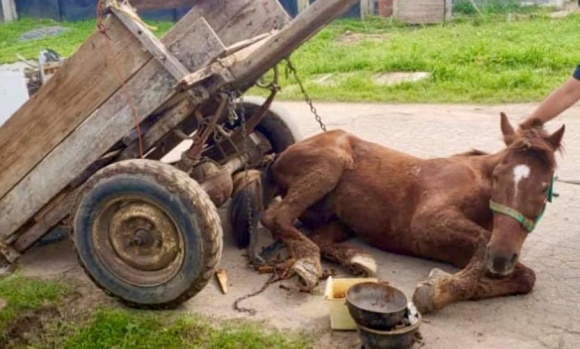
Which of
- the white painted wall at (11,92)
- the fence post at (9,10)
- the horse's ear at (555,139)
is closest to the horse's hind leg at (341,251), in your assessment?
the horse's ear at (555,139)

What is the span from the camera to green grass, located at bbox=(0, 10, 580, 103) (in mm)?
10422

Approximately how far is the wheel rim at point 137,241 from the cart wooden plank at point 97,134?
451mm

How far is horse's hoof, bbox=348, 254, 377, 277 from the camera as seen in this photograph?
468 cm

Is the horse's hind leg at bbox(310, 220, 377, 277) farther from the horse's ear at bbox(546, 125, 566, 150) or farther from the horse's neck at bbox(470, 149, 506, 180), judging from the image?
the horse's ear at bbox(546, 125, 566, 150)

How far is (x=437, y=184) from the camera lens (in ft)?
15.9

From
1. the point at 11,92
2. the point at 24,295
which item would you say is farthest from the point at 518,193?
the point at 11,92

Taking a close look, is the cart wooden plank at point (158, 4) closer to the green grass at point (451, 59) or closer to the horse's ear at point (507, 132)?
the horse's ear at point (507, 132)

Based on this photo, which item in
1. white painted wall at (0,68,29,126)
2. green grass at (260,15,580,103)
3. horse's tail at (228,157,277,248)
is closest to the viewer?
horse's tail at (228,157,277,248)

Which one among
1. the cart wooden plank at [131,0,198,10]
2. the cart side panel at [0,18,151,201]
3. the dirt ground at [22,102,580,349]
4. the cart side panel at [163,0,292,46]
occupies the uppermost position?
the cart wooden plank at [131,0,198,10]

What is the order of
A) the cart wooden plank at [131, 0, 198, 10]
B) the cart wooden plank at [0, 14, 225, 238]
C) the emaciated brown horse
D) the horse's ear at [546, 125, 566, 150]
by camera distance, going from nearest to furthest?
1. the emaciated brown horse
2. the horse's ear at [546, 125, 566, 150]
3. the cart wooden plank at [0, 14, 225, 238]
4. the cart wooden plank at [131, 0, 198, 10]

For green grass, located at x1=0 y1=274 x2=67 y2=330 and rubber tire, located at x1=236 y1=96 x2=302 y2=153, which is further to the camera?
rubber tire, located at x1=236 y1=96 x2=302 y2=153

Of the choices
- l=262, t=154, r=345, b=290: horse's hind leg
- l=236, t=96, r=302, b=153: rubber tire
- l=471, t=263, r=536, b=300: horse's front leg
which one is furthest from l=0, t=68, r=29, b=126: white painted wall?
l=471, t=263, r=536, b=300: horse's front leg

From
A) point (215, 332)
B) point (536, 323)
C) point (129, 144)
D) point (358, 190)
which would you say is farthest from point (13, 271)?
point (536, 323)

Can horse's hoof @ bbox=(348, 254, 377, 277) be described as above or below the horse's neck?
below
